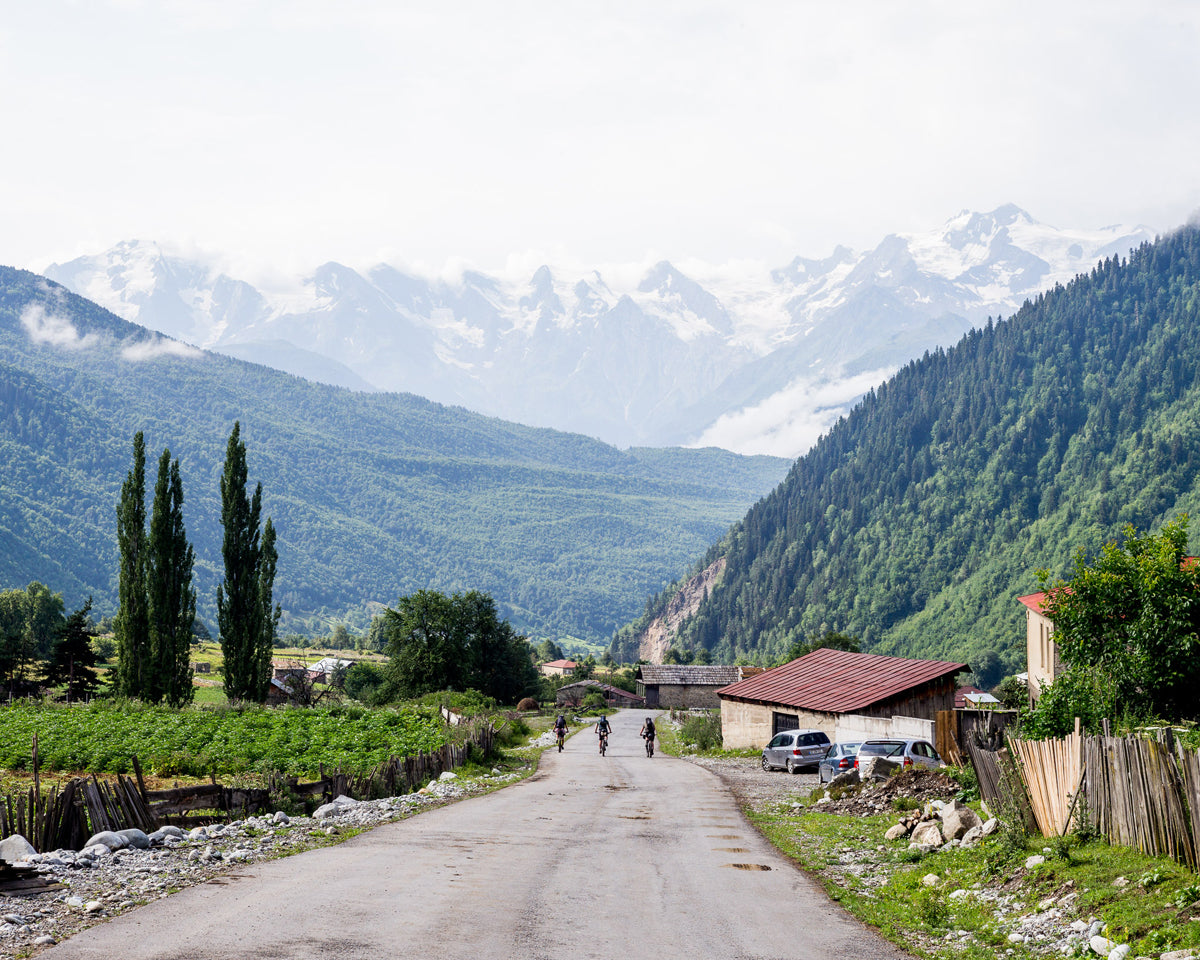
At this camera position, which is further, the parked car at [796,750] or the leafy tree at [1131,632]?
the parked car at [796,750]

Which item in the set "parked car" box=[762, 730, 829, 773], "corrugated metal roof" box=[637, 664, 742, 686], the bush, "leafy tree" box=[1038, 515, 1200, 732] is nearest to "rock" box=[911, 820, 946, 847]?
"leafy tree" box=[1038, 515, 1200, 732]

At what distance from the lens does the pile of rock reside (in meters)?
18.8

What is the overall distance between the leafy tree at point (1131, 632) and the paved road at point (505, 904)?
975cm

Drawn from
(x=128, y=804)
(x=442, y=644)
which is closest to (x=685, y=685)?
(x=442, y=644)

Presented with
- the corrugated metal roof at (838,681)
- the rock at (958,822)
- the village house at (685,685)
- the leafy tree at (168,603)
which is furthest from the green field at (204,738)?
the village house at (685,685)

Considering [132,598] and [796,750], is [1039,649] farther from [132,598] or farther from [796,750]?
[132,598]

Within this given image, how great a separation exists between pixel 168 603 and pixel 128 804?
126 feet

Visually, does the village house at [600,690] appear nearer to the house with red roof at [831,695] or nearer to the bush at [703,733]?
the bush at [703,733]

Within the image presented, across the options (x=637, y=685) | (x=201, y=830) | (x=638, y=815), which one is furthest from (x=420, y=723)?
(x=637, y=685)

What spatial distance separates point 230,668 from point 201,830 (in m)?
39.5

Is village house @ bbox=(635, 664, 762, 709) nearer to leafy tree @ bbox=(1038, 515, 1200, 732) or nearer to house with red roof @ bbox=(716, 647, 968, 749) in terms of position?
house with red roof @ bbox=(716, 647, 968, 749)

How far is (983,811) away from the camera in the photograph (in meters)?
20.7

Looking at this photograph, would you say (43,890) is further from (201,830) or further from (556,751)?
(556,751)

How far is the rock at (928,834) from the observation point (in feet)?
64.9
